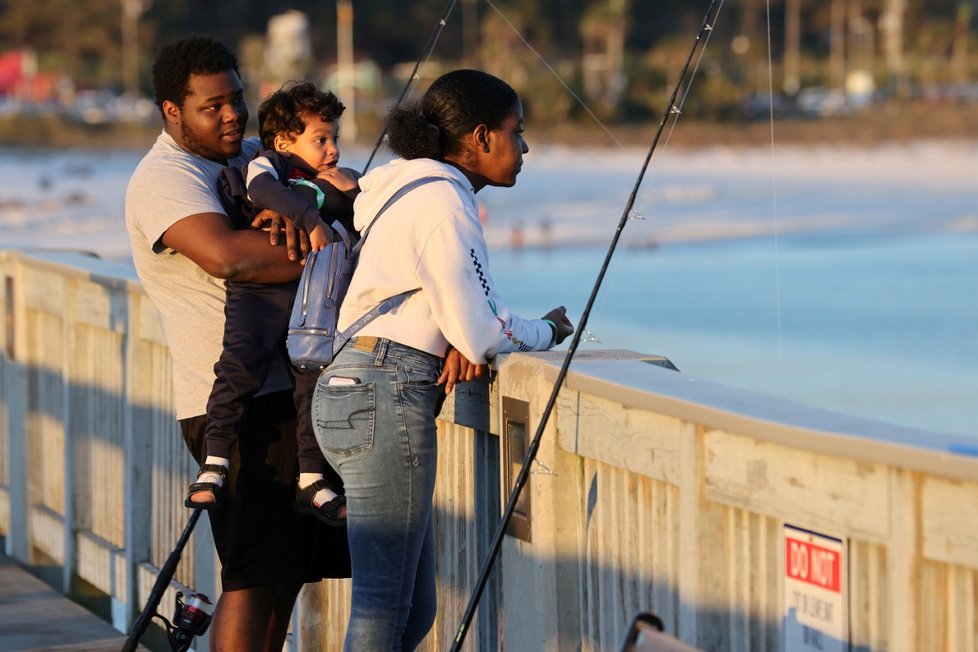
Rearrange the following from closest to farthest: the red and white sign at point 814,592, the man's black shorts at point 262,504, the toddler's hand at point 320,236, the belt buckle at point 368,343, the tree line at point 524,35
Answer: the red and white sign at point 814,592
the belt buckle at point 368,343
the toddler's hand at point 320,236
the man's black shorts at point 262,504
the tree line at point 524,35

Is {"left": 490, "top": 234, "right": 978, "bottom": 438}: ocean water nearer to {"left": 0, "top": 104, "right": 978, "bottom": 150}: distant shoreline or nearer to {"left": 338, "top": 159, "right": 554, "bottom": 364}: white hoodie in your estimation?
{"left": 338, "top": 159, "right": 554, "bottom": 364}: white hoodie

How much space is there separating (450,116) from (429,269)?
1.10 feet

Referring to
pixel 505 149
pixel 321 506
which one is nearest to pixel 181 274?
pixel 321 506

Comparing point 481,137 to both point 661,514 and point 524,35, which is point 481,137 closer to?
point 661,514

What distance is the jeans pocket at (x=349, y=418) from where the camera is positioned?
322 cm

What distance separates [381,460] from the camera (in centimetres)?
323

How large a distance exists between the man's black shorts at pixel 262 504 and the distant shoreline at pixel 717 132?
178 ft

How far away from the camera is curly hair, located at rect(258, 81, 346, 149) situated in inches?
144

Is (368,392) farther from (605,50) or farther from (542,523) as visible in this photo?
(605,50)

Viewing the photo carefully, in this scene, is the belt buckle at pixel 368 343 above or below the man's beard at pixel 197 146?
below

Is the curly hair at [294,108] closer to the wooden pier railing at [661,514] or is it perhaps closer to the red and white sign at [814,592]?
the wooden pier railing at [661,514]

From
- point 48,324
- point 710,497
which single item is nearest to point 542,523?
point 710,497

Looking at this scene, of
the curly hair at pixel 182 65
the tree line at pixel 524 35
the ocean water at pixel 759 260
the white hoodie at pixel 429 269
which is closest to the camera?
the white hoodie at pixel 429 269

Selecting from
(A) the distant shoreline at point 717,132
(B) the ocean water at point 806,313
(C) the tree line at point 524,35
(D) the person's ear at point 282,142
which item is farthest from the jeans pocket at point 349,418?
(C) the tree line at point 524,35
